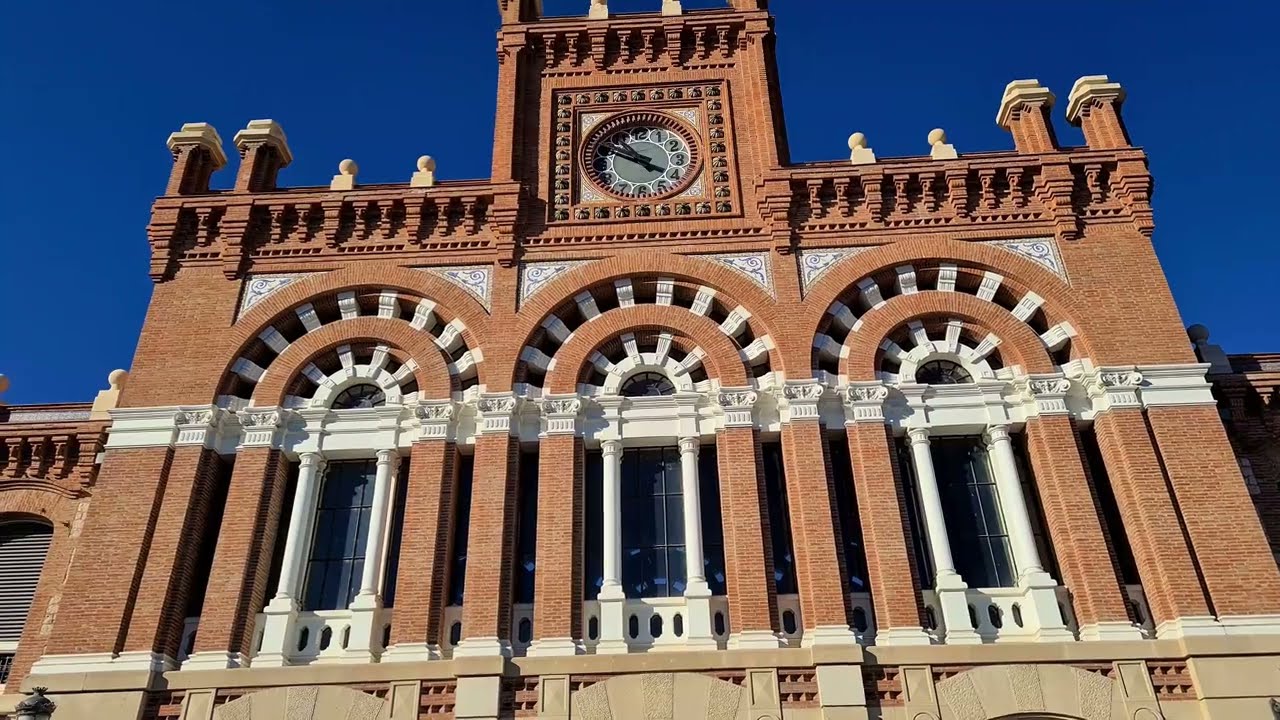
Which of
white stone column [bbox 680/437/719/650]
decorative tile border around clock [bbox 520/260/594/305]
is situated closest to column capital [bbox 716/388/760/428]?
white stone column [bbox 680/437/719/650]

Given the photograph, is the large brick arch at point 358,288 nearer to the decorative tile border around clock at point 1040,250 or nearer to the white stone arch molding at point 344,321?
the white stone arch molding at point 344,321

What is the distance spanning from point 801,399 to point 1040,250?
5.56m

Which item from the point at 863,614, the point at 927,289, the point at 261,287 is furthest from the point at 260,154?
the point at 863,614

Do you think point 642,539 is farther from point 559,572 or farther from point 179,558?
point 179,558

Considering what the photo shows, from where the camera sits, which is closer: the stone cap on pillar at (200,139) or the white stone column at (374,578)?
the white stone column at (374,578)

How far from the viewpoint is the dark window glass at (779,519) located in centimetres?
1574

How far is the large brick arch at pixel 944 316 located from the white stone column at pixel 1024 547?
153cm

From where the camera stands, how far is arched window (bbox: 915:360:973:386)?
17.5 m

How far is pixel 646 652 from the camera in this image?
1470 cm

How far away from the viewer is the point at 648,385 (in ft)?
58.1

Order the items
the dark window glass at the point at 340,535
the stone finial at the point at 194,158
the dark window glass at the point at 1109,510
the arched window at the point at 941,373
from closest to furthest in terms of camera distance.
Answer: the dark window glass at the point at 1109,510 < the dark window glass at the point at 340,535 < the arched window at the point at 941,373 < the stone finial at the point at 194,158

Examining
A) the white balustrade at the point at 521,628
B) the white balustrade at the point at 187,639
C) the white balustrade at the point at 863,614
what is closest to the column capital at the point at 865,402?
the white balustrade at the point at 863,614

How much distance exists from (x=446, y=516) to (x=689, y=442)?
410 cm

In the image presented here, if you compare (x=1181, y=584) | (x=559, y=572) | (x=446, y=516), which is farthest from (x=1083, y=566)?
(x=446, y=516)
